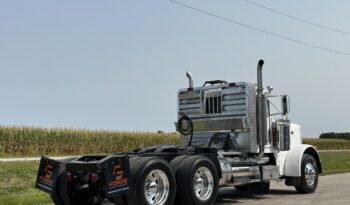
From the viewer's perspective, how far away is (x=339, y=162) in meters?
32.4

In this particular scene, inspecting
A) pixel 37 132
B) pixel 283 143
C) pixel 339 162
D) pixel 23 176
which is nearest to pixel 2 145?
pixel 37 132

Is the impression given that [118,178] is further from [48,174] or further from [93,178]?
[48,174]

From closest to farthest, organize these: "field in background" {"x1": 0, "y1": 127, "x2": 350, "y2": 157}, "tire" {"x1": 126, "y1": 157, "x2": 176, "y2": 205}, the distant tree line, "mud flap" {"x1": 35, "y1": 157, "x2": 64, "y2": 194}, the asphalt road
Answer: "tire" {"x1": 126, "y1": 157, "x2": 176, "y2": 205}
"mud flap" {"x1": 35, "y1": 157, "x2": 64, "y2": 194}
the asphalt road
"field in background" {"x1": 0, "y1": 127, "x2": 350, "y2": 157}
the distant tree line

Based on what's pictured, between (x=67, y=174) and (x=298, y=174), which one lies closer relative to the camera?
(x=67, y=174)

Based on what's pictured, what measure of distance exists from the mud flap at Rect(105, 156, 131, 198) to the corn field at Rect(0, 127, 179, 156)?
80.7 feet

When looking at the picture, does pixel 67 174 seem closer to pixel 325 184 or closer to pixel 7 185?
pixel 7 185

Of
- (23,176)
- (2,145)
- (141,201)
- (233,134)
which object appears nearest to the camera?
(141,201)

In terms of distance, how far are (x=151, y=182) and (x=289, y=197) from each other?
4701mm

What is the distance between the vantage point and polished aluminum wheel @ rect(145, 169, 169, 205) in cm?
855

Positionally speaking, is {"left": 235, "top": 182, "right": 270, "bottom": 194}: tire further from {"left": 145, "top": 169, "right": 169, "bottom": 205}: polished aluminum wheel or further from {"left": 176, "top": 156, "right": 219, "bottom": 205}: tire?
{"left": 145, "top": 169, "right": 169, "bottom": 205}: polished aluminum wheel

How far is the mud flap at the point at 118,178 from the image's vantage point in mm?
8133

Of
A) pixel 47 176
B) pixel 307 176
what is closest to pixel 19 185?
pixel 47 176

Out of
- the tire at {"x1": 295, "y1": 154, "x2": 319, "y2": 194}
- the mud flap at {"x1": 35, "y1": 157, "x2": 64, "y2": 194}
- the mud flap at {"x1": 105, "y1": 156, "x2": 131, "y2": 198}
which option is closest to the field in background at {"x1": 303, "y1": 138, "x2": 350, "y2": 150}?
the tire at {"x1": 295, "y1": 154, "x2": 319, "y2": 194}

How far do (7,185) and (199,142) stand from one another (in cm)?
692
